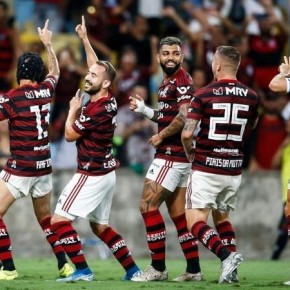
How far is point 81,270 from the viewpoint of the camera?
1441cm

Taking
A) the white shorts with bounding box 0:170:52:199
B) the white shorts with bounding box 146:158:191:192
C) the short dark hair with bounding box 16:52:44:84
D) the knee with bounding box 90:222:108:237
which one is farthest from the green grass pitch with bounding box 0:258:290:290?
the short dark hair with bounding box 16:52:44:84

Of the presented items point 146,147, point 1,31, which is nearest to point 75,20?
point 1,31

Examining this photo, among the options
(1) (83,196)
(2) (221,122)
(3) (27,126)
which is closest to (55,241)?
(1) (83,196)

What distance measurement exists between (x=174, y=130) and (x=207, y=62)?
8226mm

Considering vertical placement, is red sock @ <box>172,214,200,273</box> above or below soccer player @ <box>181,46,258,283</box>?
below

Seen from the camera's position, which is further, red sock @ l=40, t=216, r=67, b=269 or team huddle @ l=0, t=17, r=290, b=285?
red sock @ l=40, t=216, r=67, b=269

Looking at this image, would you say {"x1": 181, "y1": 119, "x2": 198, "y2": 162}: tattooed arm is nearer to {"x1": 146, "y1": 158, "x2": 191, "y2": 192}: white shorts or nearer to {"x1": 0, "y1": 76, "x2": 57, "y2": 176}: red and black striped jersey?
{"x1": 146, "y1": 158, "x2": 191, "y2": 192}: white shorts

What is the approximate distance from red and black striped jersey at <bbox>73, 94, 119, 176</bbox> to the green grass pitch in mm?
1306

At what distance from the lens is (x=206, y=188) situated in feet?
46.3

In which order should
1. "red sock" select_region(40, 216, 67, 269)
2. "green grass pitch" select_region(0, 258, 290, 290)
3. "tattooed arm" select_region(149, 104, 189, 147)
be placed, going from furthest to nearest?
"red sock" select_region(40, 216, 67, 269), "tattooed arm" select_region(149, 104, 189, 147), "green grass pitch" select_region(0, 258, 290, 290)

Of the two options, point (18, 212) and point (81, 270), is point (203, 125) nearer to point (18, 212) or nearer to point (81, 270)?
point (81, 270)

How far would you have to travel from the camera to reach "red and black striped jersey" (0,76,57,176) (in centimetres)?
1462

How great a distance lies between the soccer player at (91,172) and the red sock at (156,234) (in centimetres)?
40

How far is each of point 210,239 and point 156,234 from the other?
1068 millimetres
